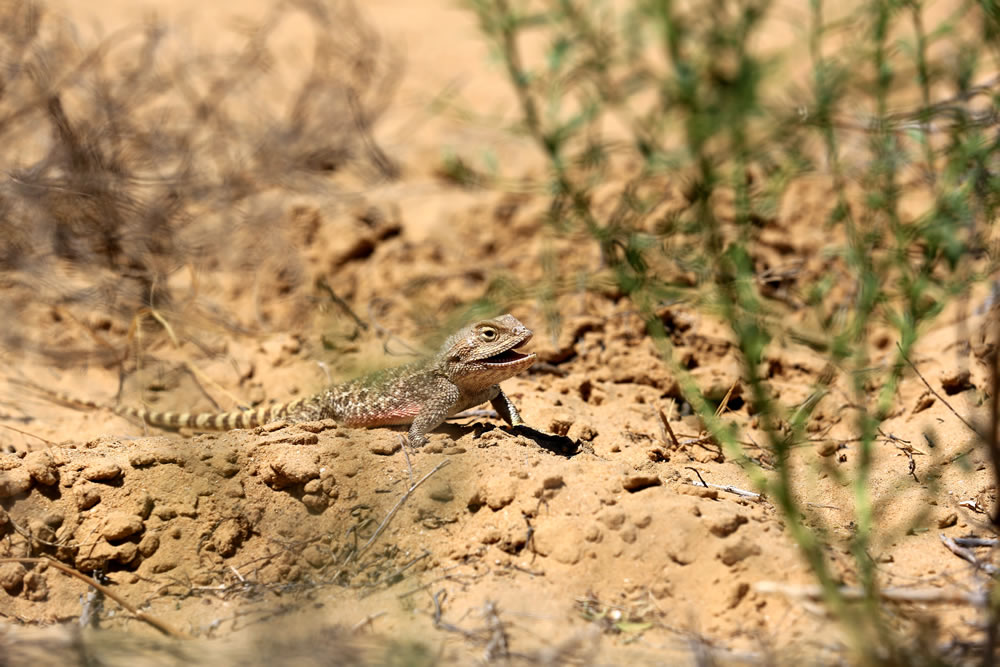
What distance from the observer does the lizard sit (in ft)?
18.0

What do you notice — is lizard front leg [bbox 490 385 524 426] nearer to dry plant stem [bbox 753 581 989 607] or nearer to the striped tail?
the striped tail

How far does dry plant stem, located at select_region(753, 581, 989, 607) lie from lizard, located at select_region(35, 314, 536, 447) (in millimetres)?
2161

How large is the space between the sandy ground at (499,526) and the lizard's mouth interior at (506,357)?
38 centimetres

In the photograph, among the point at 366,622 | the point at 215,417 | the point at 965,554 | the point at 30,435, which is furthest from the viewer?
the point at 215,417

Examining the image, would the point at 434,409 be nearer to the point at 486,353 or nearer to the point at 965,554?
the point at 486,353

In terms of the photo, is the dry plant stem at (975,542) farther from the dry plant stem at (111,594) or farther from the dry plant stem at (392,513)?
the dry plant stem at (111,594)

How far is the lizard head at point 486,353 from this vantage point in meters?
5.53

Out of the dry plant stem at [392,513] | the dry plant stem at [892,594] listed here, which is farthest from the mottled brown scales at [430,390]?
the dry plant stem at [892,594]

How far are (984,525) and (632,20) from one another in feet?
9.14

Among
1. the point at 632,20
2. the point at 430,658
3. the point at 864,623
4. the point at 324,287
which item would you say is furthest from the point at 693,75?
the point at 324,287

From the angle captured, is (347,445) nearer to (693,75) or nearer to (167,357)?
(693,75)

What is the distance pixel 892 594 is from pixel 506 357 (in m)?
2.64

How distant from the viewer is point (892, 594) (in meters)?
3.50

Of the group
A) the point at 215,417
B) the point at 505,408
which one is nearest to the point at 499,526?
the point at 505,408
